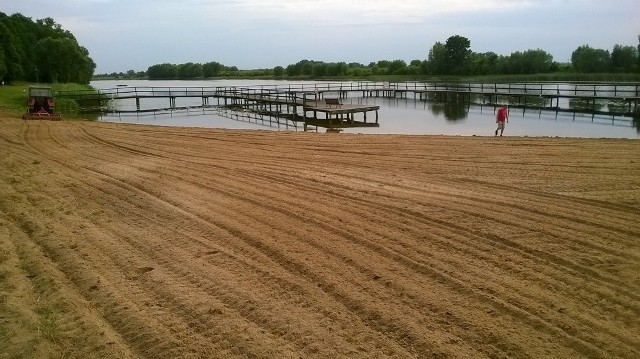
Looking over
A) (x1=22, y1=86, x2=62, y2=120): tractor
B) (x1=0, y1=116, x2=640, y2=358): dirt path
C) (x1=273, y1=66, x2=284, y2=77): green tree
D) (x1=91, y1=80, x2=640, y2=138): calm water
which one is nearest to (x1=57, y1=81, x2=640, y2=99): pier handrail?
(x1=91, y1=80, x2=640, y2=138): calm water

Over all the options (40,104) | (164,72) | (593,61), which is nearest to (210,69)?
(164,72)

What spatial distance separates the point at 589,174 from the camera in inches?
385

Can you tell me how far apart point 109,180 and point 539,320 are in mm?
7782

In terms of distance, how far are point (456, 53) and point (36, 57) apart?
240ft

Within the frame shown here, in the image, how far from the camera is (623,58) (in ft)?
247

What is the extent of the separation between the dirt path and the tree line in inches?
2046

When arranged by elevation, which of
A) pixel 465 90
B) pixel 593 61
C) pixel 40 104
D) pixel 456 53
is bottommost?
pixel 40 104

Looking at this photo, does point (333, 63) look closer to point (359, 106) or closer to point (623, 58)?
point (623, 58)

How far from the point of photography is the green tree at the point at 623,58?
74.2m

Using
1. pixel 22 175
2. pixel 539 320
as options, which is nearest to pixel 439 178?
pixel 539 320

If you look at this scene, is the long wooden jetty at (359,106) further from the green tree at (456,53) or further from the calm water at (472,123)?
the green tree at (456,53)

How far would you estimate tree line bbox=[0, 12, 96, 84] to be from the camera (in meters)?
A: 53.0

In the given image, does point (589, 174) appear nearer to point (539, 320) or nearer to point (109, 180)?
point (539, 320)

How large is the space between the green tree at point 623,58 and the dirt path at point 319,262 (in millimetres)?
77325
